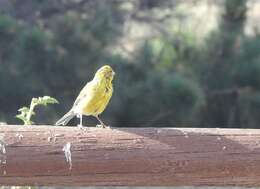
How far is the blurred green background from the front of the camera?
27.3ft

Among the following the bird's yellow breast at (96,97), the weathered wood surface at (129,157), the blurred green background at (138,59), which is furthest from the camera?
the blurred green background at (138,59)

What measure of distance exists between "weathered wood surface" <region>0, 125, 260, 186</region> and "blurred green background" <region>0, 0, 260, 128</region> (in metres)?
5.40

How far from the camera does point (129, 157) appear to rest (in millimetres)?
2588

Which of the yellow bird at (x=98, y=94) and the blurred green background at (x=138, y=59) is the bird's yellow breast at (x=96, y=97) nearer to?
the yellow bird at (x=98, y=94)

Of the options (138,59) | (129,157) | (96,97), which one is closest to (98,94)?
(96,97)

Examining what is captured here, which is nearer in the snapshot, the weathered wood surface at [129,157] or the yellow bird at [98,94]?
the weathered wood surface at [129,157]

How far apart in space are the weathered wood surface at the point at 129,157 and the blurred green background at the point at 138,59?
5.40m

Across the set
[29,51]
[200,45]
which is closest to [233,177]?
[29,51]

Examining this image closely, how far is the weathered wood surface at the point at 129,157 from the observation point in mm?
2545

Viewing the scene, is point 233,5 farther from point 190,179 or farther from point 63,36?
point 190,179

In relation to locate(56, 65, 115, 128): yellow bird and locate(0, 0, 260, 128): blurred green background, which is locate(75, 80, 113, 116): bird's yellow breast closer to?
locate(56, 65, 115, 128): yellow bird

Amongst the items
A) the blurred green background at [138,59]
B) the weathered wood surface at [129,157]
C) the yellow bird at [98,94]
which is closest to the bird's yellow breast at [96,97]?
the yellow bird at [98,94]

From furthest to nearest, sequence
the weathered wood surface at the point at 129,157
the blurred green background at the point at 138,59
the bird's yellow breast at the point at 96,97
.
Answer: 1. the blurred green background at the point at 138,59
2. the bird's yellow breast at the point at 96,97
3. the weathered wood surface at the point at 129,157

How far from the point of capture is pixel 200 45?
9391 millimetres
